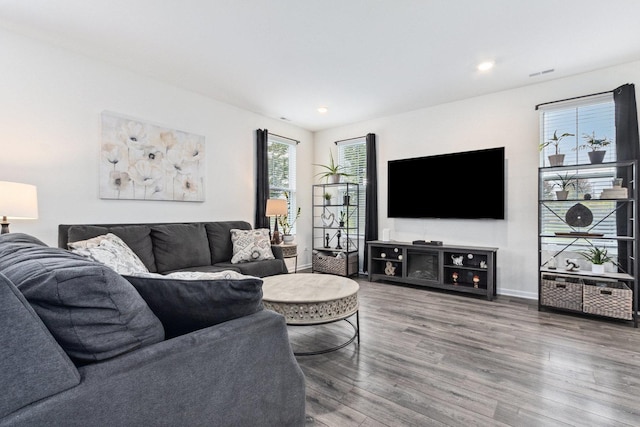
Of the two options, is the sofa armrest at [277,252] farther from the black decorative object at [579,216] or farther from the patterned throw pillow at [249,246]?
the black decorative object at [579,216]

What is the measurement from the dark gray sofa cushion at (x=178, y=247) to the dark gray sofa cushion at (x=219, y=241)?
0.34 ft

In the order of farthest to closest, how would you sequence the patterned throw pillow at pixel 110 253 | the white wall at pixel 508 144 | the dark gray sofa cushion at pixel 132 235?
the white wall at pixel 508 144, the dark gray sofa cushion at pixel 132 235, the patterned throw pillow at pixel 110 253

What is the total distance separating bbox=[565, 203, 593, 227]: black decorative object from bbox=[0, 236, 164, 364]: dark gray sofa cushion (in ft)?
13.7

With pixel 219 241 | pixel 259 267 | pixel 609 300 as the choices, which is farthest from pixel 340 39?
pixel 609 300

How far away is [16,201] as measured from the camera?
241 centimetres

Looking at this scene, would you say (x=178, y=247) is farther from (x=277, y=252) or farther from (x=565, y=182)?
(x=565, y=182)

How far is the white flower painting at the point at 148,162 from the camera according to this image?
3.36 meters

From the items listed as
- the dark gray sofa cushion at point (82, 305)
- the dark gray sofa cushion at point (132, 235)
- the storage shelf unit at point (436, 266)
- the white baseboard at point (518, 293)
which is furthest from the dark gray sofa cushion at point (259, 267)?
the white baseboard at point (518, 293)

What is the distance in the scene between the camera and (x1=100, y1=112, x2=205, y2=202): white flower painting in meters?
3.36

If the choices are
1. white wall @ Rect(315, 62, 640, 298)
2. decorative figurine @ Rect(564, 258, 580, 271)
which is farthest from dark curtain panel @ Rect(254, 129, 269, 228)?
decorative figurine @ Rect(564, 258, 580, 271)

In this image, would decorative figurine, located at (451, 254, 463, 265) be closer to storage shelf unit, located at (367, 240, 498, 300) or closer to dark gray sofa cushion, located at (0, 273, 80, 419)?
storage shelf unit, located at (367, 240, 498, 300)

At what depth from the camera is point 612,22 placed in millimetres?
2641

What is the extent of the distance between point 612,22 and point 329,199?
153 inches

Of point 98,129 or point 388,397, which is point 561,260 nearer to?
point 388,397
